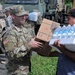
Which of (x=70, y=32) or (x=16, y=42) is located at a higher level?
(x=70, y=32)

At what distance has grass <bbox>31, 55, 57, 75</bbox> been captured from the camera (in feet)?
24.5

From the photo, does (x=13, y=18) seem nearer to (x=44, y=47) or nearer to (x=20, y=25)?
(x=20, y=25)

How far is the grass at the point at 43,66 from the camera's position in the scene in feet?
24.5

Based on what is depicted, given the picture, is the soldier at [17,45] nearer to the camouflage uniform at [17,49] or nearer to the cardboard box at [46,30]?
the camouflage uniform at [17,49]

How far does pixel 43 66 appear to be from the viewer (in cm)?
823

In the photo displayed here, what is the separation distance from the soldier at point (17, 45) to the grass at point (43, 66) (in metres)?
2.80

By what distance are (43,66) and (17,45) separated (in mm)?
3934

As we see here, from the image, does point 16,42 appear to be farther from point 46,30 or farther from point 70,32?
point 70,32

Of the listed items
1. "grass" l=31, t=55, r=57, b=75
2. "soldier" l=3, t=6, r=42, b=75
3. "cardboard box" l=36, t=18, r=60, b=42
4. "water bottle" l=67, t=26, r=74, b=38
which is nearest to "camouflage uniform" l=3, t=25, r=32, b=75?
"soldier" l=3, t=6, r=42, b=75

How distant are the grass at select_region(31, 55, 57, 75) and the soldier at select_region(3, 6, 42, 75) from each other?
2804 mm

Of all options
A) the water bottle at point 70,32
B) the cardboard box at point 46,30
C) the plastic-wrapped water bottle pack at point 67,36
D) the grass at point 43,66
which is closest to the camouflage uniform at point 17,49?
the cardboard box at point 46,30

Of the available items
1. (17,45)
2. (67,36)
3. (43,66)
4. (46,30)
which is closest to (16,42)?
(17,45)

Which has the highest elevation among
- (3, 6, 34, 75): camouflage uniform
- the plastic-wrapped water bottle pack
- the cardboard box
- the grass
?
the plastic-wrapped water bottle pack

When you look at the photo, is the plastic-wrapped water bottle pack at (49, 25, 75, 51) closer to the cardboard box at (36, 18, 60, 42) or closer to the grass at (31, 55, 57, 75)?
the cardboard box at (36, 18, 60, 42)
